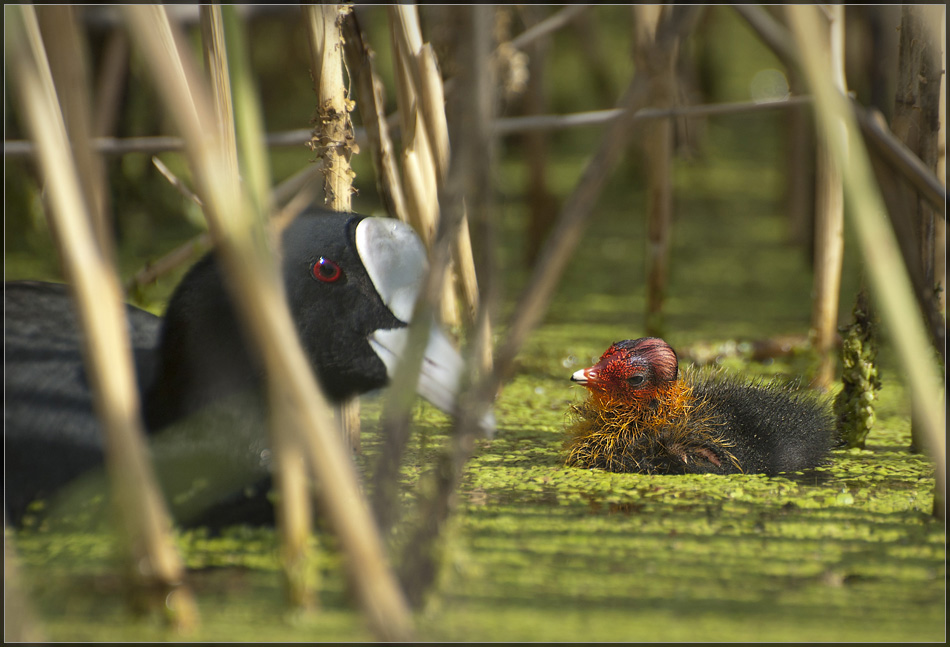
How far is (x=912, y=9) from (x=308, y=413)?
1.15 metres

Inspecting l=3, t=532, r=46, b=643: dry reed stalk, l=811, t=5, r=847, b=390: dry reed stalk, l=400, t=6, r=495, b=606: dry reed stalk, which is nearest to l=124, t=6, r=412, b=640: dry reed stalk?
l=400, t=6, r=495, b=606: dry reed stalk

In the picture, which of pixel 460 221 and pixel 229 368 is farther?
pixel 229 368

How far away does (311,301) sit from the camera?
1.58 metres

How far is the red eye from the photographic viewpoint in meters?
1.56

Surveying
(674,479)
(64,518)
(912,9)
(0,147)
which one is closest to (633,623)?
(674,479)

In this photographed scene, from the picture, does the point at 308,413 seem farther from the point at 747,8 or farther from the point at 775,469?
the point at 747,8

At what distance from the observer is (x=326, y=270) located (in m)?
1.57

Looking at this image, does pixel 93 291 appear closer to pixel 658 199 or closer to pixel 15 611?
pixel 15 611

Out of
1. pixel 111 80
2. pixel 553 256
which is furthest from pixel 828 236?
pixel 111 80

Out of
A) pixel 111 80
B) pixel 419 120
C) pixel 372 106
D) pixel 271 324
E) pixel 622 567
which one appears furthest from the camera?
pixel 111 80

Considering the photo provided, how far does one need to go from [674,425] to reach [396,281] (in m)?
0.55

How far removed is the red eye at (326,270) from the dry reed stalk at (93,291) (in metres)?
0.55

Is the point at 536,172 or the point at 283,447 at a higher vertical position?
the point at 536,172

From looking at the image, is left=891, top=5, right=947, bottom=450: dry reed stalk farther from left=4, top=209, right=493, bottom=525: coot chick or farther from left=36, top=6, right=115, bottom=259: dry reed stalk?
left=36, top=6, right=115, bottom=259: dry reed stalk
